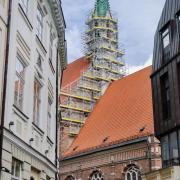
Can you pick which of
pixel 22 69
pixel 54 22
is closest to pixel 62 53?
pixel 54 22

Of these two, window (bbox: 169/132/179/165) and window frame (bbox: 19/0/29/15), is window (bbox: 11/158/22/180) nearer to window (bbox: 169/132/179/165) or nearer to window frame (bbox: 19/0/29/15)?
window frame (bbox: 19/0/29/15)

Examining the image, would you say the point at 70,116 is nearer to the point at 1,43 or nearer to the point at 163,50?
the point at 163,50

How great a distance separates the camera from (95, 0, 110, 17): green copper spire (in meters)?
56.0

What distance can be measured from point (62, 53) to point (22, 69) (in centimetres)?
945

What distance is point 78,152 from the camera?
37.8 metres

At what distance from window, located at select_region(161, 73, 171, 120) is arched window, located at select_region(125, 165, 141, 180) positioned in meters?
11.1

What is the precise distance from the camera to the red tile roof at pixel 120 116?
3478 centimetres

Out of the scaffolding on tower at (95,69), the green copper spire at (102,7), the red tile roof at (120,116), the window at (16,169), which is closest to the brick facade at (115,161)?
the red tile roof at (120,116)

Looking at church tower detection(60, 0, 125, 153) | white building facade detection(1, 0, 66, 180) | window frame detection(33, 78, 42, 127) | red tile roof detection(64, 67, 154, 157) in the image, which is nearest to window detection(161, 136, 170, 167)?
white building facade detection(1, 0, 66, 180)

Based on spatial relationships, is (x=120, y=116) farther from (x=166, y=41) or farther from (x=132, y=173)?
(x=166, y=41)

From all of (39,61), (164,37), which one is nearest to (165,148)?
(164,37)

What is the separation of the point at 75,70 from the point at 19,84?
3798 centimetres

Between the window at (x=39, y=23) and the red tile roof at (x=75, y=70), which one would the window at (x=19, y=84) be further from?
the red tile roof at (x=75, y=70)

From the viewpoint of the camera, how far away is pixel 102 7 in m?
56.9
